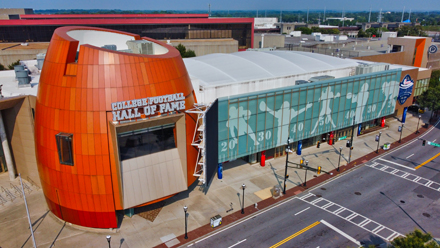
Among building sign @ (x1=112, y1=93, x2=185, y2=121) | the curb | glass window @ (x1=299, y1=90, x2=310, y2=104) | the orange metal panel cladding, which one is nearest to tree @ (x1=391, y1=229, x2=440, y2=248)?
the curb

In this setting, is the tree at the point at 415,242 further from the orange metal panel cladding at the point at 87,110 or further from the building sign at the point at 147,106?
the orange metal panel cladding at the point at 87,110

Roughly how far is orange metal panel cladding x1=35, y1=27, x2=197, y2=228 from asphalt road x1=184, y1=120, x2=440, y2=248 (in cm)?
1132

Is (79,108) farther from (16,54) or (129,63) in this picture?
(16,54)

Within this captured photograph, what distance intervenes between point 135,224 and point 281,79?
99.2 ft

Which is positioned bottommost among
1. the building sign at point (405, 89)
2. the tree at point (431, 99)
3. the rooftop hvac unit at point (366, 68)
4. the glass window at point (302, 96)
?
the tree at point (431, 99)

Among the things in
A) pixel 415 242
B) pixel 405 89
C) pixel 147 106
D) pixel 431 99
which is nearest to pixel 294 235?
pixel 415 242

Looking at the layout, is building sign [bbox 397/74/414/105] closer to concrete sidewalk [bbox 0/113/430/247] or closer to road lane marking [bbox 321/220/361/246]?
concrete sidewalk [bbox 0/113/430/247]

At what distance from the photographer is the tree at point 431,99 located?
223 ft

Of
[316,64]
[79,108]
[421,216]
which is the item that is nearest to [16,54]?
[79,108]

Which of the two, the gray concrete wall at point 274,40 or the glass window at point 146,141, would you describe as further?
the gray concrete wall at point 274,40

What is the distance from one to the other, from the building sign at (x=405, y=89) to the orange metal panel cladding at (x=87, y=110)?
49.4 m

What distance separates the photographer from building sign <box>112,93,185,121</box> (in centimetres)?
3045

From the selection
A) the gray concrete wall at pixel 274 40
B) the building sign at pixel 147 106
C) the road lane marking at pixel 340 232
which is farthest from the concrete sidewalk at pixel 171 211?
the gray concrete wall at pixel 274 40

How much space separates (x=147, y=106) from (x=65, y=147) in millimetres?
8970
